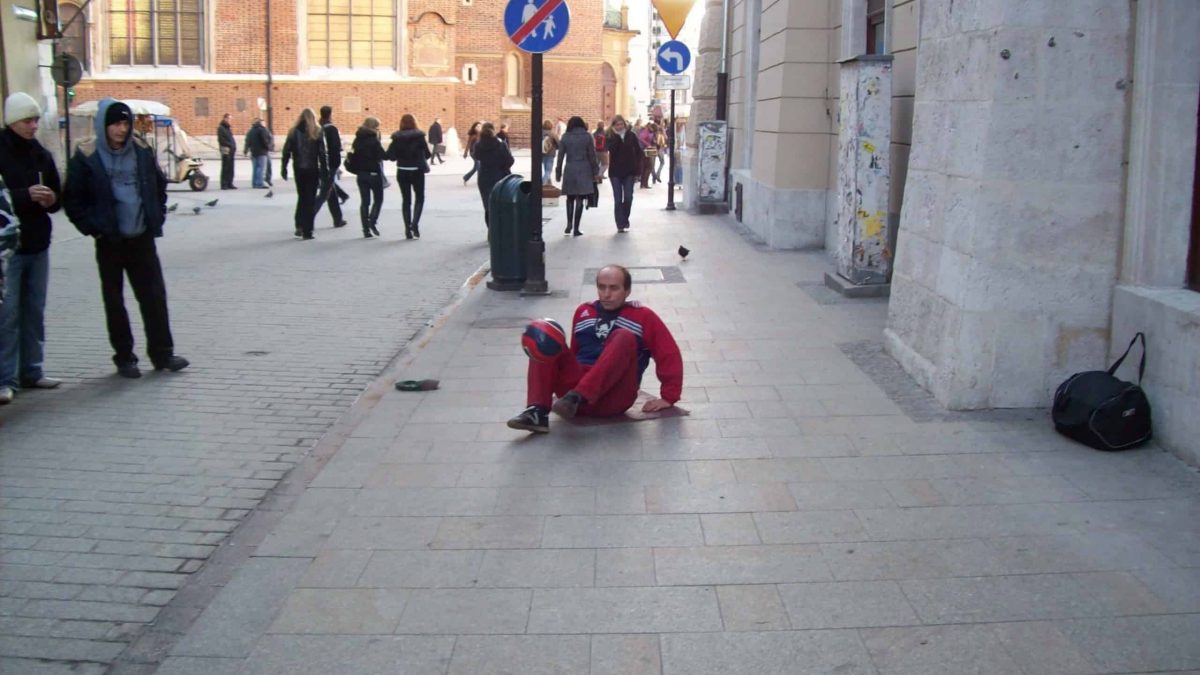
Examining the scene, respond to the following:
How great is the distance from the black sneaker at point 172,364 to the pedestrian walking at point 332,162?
9.17 meters

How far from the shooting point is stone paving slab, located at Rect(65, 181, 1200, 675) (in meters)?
4.09

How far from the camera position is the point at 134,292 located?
27.8ft

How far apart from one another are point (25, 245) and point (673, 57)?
16.6 meters

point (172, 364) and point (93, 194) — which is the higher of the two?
point (93, 194)

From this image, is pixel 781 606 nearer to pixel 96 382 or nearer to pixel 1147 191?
pixel 1147 191

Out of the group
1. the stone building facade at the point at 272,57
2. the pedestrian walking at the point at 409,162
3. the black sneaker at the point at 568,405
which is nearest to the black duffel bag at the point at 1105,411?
the black sneaker at the point at 568,405

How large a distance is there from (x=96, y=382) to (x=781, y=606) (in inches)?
222

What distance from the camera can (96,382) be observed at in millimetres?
8273

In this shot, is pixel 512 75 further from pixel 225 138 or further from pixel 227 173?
pixel 227 173

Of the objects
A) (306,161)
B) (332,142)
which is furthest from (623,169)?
(306,161)

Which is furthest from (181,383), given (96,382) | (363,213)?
(363,213)

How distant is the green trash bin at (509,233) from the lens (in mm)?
12359

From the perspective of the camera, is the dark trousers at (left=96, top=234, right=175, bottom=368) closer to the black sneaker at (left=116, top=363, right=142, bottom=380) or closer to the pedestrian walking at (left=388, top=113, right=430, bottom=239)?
the black sneaker at (left=116, top=363, right=142, bottom=380)

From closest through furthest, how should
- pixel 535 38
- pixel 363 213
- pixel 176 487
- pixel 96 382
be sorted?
pixel 176 487 < pixel 96 382 < pixel 535 38 < pixel 363 213
